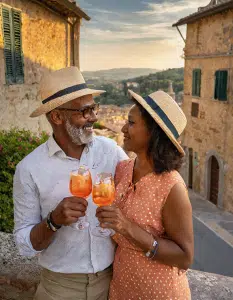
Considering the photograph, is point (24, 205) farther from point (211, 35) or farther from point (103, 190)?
point (211, 35)

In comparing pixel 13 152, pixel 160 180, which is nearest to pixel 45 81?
pixel 160 180

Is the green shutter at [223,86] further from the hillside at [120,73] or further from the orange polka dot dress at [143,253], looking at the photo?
the hillside at [120,73]

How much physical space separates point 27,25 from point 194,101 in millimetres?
10835

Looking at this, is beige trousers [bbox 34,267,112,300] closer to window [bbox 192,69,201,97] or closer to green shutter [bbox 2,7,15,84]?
green shutter [bbox 2,7,15,84]

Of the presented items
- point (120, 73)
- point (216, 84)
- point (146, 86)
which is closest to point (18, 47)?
point (216, 84)

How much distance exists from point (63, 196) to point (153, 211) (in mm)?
598

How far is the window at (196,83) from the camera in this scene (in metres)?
16.1

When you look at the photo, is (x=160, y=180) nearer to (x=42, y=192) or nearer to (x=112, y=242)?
(x=112, y=242)

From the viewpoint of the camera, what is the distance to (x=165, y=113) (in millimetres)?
1989

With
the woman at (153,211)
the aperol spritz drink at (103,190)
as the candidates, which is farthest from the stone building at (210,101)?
the aperol spritz drink at (103,190)

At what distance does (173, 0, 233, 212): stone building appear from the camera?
14.0m

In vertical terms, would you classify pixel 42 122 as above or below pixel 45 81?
below

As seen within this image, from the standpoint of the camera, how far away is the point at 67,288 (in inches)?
88.2

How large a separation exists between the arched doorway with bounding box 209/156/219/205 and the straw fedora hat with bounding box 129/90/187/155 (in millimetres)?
14211
